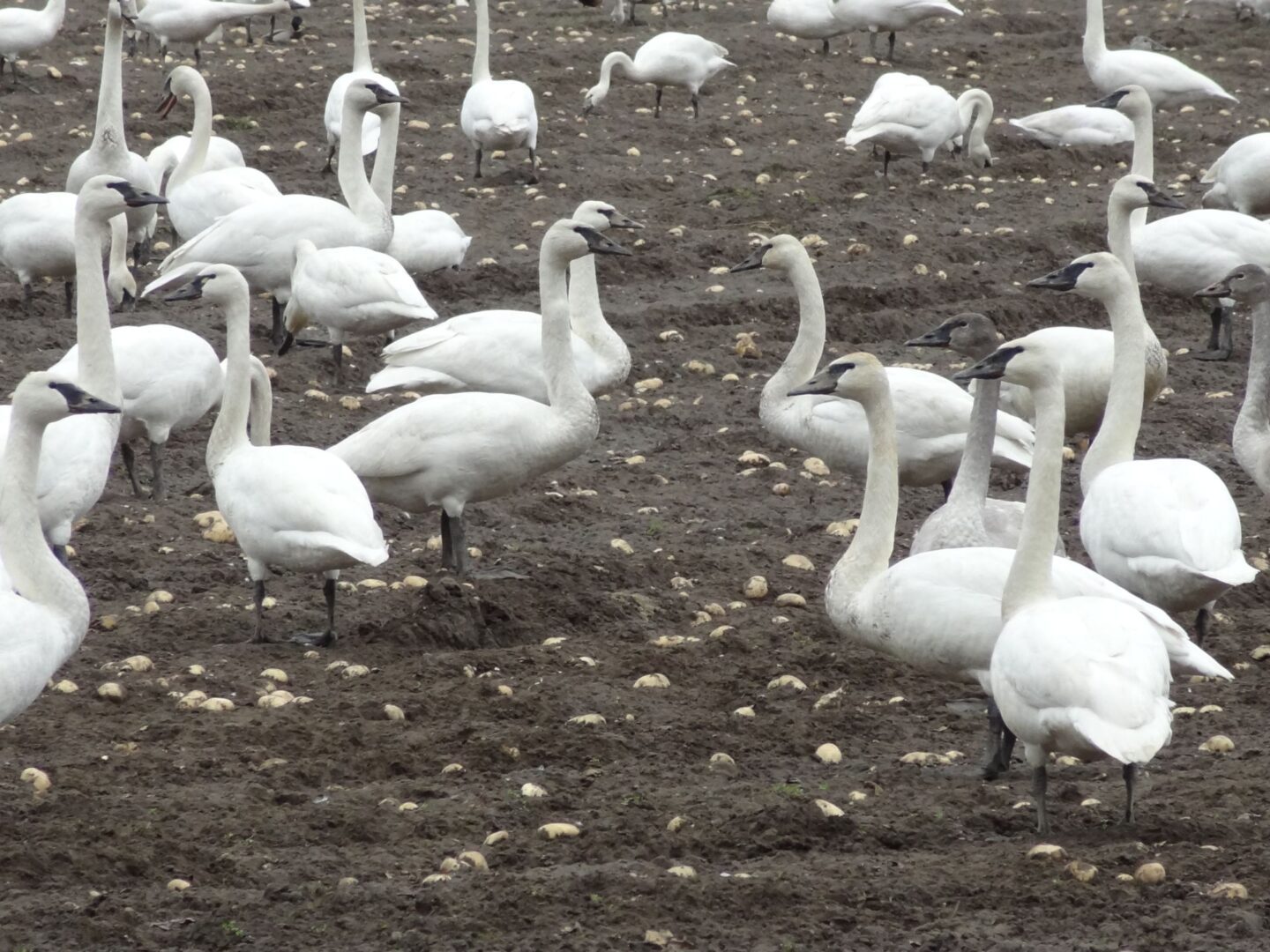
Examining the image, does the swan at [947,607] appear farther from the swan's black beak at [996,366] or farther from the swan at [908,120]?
the swan at [908,120]

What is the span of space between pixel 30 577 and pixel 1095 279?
4.23m

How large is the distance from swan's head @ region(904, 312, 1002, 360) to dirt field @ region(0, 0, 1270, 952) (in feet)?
3.69

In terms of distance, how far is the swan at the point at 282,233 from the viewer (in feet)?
34.4

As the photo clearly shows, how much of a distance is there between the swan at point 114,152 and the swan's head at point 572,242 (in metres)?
4.33

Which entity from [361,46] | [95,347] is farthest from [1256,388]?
[361,46]

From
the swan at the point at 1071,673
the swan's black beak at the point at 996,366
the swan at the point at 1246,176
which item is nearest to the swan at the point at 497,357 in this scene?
the swan's black beak at the point at 996,366

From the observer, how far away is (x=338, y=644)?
676 centimetres

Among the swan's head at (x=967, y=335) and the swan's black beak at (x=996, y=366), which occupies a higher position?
the swan's black beak at (x=996, y=366)

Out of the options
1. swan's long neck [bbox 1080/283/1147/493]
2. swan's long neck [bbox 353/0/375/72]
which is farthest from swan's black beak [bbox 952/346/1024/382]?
swan's long neck [bbox 353/0/375/72]

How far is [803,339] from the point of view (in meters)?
8.66

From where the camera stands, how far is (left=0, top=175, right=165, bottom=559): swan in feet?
22.7

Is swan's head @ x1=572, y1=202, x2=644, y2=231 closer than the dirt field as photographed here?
No

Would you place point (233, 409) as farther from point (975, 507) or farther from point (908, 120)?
point (908, 120)

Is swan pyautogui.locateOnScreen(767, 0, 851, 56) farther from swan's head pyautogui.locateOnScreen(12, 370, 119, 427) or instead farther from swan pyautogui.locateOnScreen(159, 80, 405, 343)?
swan's head pyautogui.locateOnScreen(12, 370, 119, 427)
